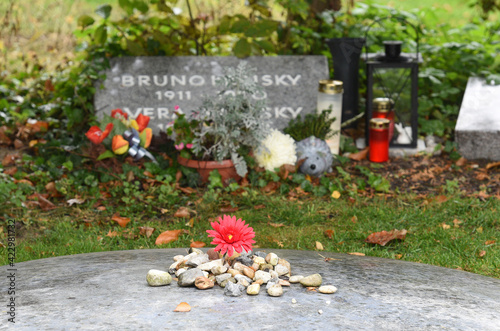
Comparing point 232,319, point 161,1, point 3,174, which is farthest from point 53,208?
point 232,319

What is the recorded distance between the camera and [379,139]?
15.5 ft

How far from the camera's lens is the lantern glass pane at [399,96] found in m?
4.98

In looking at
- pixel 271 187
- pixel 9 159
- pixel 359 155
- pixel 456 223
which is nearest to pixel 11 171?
pixel 9 159

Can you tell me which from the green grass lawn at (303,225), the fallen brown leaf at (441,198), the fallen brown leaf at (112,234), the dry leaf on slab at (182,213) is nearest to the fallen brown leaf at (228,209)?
the green grass lawn at (303,225)

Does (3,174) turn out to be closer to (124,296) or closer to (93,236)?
(93,236)

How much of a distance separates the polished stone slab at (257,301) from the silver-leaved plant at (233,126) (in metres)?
1.92

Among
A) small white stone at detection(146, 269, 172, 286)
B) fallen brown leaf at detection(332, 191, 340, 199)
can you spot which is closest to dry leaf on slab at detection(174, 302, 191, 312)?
small white stone at detection(146, 269, 172, 286)

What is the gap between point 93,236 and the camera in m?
3.56

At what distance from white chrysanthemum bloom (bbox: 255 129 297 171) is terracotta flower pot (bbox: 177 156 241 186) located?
0.77 ft

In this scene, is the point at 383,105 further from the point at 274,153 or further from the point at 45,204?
the point at 45,204

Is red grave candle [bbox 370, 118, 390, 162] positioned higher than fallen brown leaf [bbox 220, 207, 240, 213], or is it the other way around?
red grave candle [bbox 370, 118, 390, 162]

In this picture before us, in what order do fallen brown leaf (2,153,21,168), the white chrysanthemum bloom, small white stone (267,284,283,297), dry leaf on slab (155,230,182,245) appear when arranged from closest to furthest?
small white stone (267,284,283,297) → dry leaf on slab (155,230,182,245) → the white chrysanthemum bloom → fallen brown leaf (2,153,21,168)

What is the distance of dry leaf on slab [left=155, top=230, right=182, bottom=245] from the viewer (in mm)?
3447

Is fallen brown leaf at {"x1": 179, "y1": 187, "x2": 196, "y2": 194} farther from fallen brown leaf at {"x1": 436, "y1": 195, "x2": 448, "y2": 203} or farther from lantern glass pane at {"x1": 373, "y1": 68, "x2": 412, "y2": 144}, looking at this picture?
lantern glass pane at {"x1": 373, "y1": 68, "x2": 412, "y2": 144}
